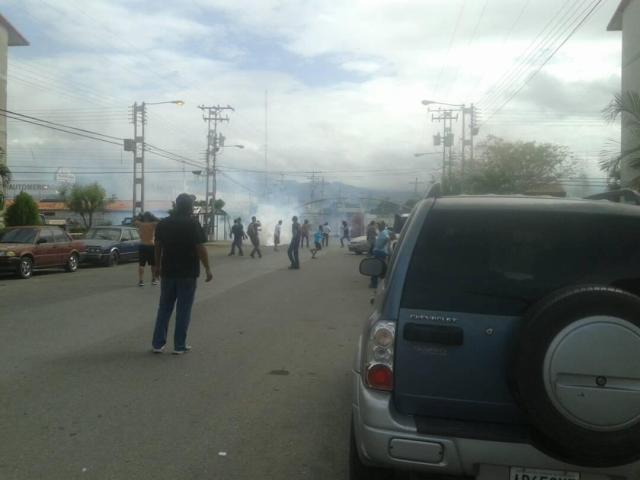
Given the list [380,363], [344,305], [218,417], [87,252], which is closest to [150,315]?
[344,305]

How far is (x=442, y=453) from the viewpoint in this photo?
3.22m

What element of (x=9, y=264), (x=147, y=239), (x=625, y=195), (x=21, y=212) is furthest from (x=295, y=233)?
(x=625, y=195)

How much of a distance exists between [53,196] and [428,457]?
93295mm

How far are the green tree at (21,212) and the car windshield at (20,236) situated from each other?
11178 millimetres

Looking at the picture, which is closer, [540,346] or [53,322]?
[540,346]

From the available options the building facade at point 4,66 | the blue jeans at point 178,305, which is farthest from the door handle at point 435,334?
the building facade at point 4,66

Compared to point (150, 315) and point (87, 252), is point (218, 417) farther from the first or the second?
point (87, 252)

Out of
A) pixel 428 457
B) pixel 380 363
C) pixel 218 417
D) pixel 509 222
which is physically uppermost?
pixel 509 222

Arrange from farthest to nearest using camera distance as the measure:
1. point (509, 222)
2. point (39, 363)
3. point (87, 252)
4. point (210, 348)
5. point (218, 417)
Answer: point (87, 252), point (210, 348), point (39, 363), point (218, 417), point (509, 222)

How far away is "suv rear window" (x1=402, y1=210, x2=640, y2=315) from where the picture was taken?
3.37m

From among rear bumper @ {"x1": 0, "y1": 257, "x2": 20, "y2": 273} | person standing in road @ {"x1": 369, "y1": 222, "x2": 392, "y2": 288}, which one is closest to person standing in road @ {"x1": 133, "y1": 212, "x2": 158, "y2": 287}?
rear bumper @ {"x1": 0, "y1": 257, "x2": 20, "y2": 273}

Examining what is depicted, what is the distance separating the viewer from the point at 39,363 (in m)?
7.44

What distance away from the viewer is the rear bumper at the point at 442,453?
3.15m

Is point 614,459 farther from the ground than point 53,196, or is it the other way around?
point 53,196
